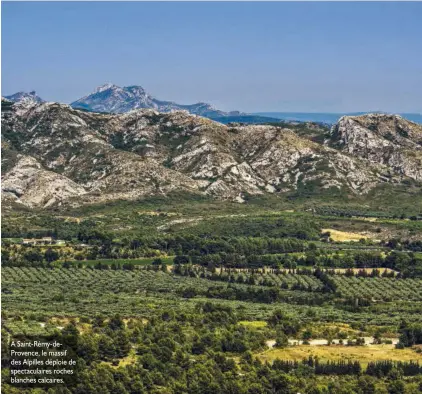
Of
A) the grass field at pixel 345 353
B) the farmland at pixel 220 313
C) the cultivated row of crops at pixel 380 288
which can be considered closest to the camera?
the farmland at pixel 220 313

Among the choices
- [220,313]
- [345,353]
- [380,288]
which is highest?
[220,313]

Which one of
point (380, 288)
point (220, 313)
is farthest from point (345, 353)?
point (380, 288)

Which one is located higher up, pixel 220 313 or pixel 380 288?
pixel 220 313

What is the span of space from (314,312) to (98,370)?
182ft

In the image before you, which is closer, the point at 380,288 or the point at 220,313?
the point at 220,313

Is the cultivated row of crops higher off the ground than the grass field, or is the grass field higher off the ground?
the grass field

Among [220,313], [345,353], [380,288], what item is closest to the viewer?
[345,353]

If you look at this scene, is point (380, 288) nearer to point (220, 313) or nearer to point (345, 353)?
point (220, 313)

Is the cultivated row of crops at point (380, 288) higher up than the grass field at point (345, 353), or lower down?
lower down

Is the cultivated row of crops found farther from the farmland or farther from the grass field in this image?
the grass field

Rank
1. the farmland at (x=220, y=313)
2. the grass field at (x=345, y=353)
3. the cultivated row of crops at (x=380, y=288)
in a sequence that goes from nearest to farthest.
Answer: the farmland at (x=220, y=313) → the grass field at (x=345, y=353) → the cultivated row of crops at (x=380, y=288)

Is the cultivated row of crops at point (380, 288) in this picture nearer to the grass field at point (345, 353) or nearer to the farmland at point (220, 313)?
the farmland at point (220, 313)

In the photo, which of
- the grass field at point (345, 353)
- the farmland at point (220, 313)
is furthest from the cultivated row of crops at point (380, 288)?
the grass field at point (345, 353)

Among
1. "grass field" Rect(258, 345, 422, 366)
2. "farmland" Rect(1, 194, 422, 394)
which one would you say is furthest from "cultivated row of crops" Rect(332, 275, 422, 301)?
"grass field" Rect(258, 345, 422, 366)
